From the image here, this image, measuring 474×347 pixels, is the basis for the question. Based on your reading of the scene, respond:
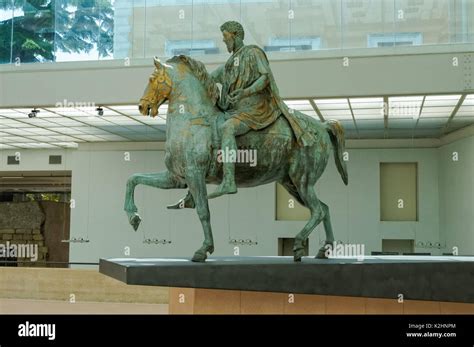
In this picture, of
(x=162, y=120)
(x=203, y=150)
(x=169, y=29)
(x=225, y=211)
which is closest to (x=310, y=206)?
(x=203, y=150)

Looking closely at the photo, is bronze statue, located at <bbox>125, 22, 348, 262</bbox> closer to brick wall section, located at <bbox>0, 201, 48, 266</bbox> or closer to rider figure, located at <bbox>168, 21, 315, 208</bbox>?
rider figure, located at <bbox>168, 21, 315, 208</bbox>

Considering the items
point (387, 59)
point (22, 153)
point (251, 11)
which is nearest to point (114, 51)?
point (251, 11)

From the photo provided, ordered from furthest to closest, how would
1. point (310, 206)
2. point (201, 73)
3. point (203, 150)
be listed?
point (310, 206)
point (201, 73)
point (203, 150)

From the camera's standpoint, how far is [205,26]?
53.5ft

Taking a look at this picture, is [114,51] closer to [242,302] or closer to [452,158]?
[452,158]

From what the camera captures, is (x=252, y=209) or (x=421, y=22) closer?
(x=421, y=22)

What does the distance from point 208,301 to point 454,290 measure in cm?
268

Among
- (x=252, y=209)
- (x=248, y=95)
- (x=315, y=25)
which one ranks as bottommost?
(x=252, y=209)

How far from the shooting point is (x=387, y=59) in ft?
47.8

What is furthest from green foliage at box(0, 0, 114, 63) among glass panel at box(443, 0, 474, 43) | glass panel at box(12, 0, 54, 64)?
glass panel at box(443, 0, 474, 43)

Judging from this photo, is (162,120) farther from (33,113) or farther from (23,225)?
(23,225)

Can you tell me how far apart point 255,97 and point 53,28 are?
10708mm
